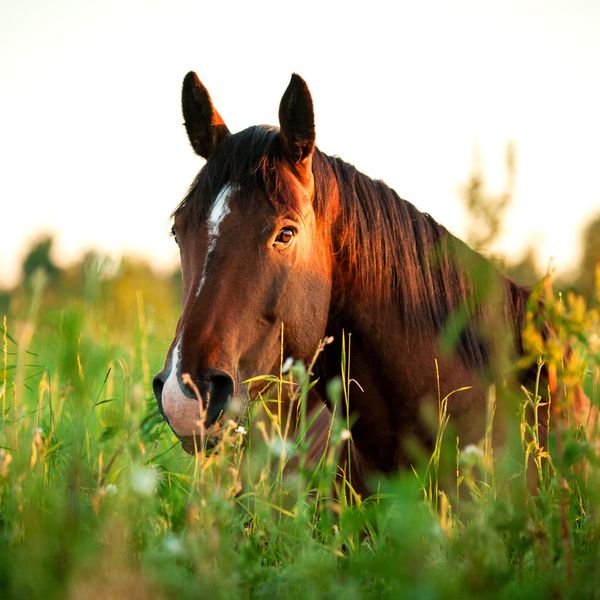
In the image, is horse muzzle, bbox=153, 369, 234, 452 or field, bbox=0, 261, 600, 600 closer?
field, bbox=0, 261, 600, 600

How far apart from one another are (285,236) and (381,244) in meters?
0.57

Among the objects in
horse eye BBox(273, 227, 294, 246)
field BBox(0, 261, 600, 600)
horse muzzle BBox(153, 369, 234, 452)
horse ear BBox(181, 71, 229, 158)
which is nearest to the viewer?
field BBox(0, 261, 600, 600)

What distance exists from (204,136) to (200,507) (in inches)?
93.4

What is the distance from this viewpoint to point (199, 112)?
155 inches

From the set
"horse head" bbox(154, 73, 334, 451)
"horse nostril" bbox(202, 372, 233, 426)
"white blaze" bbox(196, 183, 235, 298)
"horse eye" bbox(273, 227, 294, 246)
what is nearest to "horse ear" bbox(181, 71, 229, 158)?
"horse head" bbox(154, 73, 334, 451)

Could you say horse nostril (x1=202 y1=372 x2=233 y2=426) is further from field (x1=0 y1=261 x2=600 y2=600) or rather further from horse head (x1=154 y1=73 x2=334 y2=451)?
field (x1=0 y1=261 x2=600 y2=600)

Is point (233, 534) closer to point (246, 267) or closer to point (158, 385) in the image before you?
point (158, 385)

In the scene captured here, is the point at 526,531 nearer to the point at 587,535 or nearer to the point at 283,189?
the point at 587,535

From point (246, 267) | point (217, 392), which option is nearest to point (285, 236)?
point (246, 267)

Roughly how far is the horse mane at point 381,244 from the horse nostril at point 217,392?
86 centimetres

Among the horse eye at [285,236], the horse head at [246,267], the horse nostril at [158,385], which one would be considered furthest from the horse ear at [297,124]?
the horse nostril at [158,385]

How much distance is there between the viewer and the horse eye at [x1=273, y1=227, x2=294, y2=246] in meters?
3.28

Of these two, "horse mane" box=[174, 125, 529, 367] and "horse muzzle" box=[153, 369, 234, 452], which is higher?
"horse mane" box=[174, 125, 529, 367]

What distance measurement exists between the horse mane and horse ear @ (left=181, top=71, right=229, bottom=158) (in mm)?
363
